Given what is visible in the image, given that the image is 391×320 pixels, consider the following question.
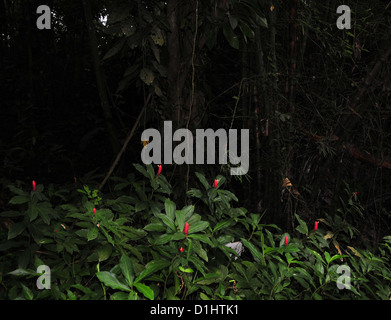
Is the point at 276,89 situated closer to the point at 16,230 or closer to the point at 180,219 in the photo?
the point at 180,219

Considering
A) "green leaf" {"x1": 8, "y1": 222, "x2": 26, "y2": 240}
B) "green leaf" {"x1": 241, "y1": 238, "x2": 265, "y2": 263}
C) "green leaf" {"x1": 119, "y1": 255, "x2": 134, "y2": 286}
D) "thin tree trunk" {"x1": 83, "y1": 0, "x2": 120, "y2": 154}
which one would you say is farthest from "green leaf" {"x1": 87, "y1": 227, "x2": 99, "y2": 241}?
"thin tree trunk" {"x1": 83, "y1": 0, "x2": 120, "y2": 154}

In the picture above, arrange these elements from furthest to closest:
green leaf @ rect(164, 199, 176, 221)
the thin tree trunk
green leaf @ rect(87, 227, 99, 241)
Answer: the thin tree trunk < green leaf @ rect(164, 199, 176, 221) < green leaf @ rect(87, 227, 99, 241)

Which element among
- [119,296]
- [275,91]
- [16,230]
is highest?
[275,91]

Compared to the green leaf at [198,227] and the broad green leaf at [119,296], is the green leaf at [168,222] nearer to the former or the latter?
the green leaf at [198,227]

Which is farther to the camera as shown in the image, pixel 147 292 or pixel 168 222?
pixel 168 222

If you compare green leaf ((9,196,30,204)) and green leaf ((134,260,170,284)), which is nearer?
green leaf ((134,260,170,284))

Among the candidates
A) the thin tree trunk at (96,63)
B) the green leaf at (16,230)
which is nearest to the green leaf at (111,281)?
the green leaf at (16,230)

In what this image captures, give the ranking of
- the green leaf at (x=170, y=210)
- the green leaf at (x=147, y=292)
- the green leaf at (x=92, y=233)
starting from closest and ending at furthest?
the green leaf at (x=147, y=292)
the green leaf at (x=92, y=233)
the green leaf at (x=170, y=210)

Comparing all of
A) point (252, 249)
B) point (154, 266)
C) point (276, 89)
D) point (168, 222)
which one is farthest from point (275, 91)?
point (154, 266)

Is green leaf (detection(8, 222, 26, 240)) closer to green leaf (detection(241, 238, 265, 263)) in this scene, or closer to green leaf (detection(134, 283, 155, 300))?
green leaf (detection(134, 283, 155, 300))

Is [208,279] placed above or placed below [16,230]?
below

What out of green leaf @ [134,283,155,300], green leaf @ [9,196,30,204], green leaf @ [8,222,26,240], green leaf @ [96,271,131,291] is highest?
green leaf @ [9,196,30,204]

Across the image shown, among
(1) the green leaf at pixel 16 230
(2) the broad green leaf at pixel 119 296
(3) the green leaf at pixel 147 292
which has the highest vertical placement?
(1) the green leaf at pixel 16 230

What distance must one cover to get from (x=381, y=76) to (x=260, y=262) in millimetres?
1205
